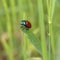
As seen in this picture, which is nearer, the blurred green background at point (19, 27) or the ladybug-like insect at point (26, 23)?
the ladybug-like insect at point (26, 23)

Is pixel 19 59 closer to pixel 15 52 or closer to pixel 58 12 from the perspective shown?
pixel 15 52

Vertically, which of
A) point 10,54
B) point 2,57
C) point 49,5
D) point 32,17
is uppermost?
point 49,5

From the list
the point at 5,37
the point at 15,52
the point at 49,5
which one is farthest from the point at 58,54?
the point at 5,37

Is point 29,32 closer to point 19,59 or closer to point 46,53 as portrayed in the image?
point 46,53

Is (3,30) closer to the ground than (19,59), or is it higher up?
higher up

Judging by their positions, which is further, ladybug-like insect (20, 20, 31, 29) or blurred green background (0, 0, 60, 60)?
blurred green background (0, 0, 60, 60)

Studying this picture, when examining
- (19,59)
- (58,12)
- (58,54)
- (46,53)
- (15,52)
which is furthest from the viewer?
(15,52)

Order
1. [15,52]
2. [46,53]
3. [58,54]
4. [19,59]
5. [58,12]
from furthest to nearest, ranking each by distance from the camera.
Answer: [15,52] → [19,59] → [58,12] → [58,54] → [46,53]

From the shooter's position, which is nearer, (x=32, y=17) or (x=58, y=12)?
(x=58, y=12)

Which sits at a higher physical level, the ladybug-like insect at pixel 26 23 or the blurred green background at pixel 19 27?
the ladybug-like insect at pixel 26 23

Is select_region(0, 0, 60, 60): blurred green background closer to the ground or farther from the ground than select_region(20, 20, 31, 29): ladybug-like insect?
closer to the ground
